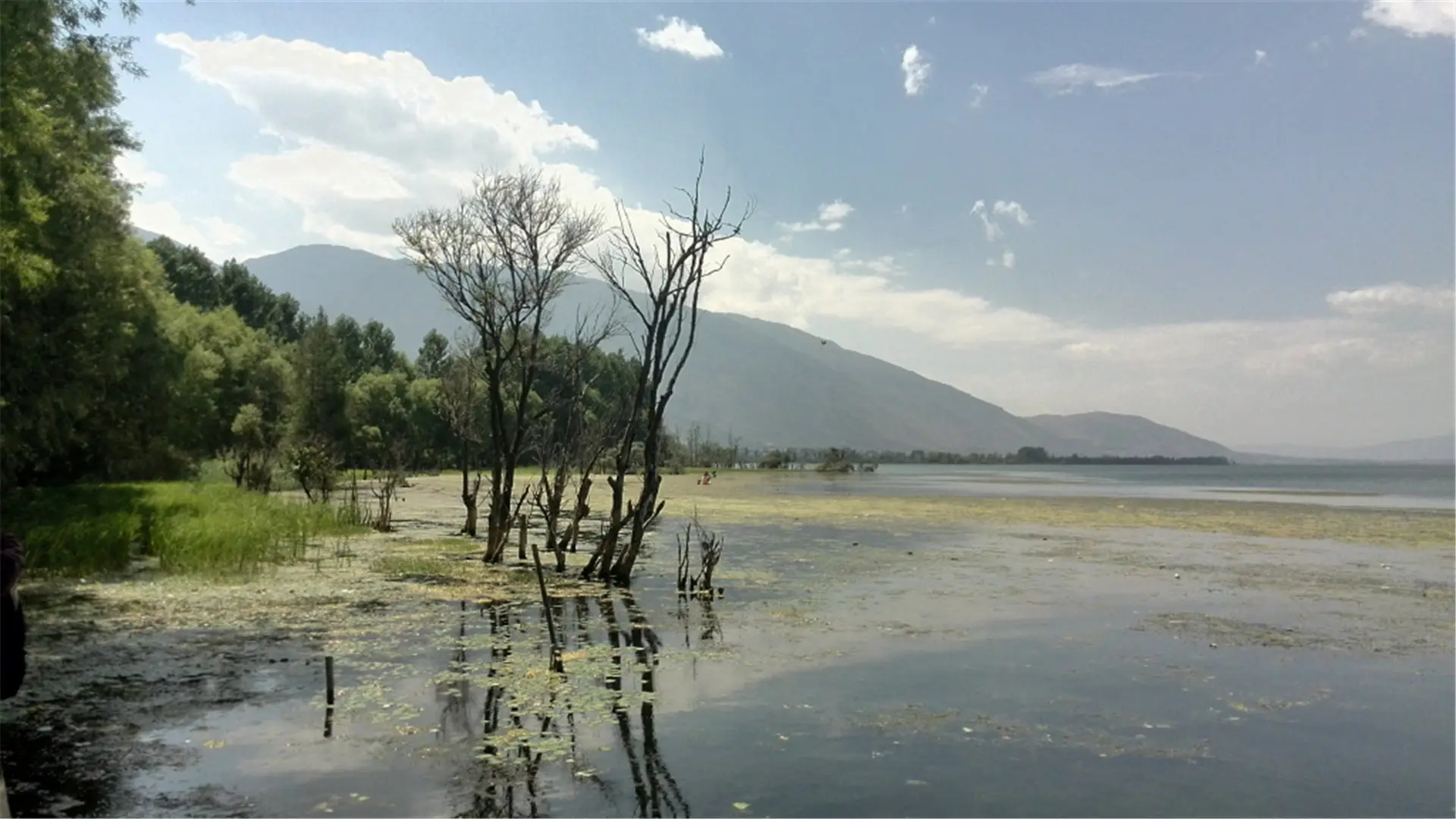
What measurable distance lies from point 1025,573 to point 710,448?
105104mm

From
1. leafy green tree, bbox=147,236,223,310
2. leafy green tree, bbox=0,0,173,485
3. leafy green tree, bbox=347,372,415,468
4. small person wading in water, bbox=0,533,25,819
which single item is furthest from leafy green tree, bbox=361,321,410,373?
small person wading in water, bbox=0,533,25,819

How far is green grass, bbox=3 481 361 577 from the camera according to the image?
695 inches

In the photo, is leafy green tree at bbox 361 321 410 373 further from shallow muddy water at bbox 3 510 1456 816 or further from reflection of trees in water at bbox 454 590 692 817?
reflection of trees in water at bbox 454 590 692 817

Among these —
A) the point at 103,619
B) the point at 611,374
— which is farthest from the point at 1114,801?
the point at 611,374

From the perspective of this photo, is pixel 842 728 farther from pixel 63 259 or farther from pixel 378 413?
pixel 378 413

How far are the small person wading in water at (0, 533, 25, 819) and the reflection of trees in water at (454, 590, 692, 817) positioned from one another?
3225mm

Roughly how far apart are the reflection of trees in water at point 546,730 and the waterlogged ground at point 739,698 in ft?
0.13

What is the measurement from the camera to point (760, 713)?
10297mm

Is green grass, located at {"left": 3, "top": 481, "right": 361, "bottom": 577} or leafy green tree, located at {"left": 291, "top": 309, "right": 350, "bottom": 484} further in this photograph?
leafy green tree, located at {"left": 291, "top": 309, "right": 350, "bottom": 484}

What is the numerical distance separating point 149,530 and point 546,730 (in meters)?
15.7

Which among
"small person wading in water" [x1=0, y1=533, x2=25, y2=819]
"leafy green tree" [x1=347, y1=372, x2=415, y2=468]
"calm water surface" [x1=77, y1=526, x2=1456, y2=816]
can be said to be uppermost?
"leafy green tree" [x1=347, y1=372, x2=415, y2=468]

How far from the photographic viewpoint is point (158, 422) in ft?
105

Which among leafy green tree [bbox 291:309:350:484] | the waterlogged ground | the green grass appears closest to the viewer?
the waterlogged ground

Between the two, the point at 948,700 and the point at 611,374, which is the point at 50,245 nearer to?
the point at 948,700
